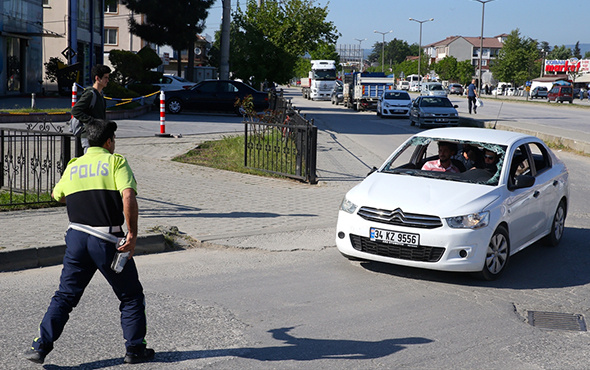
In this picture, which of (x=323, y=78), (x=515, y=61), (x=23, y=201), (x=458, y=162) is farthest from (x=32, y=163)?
(x=515, y=61)

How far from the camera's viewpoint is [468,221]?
639 centimetres

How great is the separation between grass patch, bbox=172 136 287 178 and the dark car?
1238cm

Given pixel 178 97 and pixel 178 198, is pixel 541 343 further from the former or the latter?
pixel 178 97

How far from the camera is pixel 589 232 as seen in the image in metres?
9.28

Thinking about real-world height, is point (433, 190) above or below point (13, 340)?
above

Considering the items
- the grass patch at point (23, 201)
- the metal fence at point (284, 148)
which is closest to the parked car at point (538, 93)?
the metal fence at point (284, 148)

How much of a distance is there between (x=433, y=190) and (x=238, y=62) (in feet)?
104


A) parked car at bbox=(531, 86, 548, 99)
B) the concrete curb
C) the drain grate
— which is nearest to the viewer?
the drain grate

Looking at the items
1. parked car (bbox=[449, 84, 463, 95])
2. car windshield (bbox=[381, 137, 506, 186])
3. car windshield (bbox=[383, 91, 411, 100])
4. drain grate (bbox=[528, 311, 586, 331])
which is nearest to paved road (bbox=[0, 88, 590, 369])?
drain grate (bbox=[528, 311, 586, 331])

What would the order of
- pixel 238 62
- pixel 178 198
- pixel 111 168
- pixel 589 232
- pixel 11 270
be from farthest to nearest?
pixel 238 62 < pixel 178 198 < pixel 589 232 < pixel 11 270 < pixel 111 168

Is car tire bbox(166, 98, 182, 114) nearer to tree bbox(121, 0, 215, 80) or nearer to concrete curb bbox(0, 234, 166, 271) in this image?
tree bbox(121, 0, 215, 80)

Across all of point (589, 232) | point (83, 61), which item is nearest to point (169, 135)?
point (589, 232)

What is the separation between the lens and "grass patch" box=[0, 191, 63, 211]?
9.14 meters

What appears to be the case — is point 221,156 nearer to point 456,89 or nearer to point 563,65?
point 456,89
